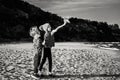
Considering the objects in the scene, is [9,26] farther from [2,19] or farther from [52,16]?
[52,16]

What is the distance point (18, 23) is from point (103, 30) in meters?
86.6

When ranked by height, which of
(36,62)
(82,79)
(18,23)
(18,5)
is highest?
(18,5)

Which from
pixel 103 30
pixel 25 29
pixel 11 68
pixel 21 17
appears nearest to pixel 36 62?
pixel 11 68

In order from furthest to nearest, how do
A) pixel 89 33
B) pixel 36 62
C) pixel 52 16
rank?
pixel 89 33 < pixel 52 16 < pixel 36 62

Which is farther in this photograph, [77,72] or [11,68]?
[77,72]

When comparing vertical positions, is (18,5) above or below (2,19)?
above

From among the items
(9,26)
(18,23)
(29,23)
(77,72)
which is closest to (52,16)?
(29,23)

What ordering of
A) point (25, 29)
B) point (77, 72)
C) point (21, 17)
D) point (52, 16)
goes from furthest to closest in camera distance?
point (52, 16)
point (21, 17)
point (25, 29)
point (77, 72)

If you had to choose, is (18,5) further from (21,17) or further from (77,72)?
(77,72)

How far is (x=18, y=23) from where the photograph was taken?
2539 inches

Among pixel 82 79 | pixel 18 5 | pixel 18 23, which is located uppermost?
pixel 18 5

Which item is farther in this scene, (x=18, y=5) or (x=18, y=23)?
(x=18, y=5)

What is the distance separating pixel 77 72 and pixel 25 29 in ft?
178

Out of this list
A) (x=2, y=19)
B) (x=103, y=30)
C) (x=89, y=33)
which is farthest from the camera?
(x=103, y=30)
